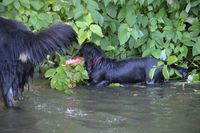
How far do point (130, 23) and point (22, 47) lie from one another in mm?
2661

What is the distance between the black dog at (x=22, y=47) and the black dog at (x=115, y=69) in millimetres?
2006

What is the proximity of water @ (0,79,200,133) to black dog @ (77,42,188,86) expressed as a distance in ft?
0.88

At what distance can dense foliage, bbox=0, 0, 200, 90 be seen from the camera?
7.14m

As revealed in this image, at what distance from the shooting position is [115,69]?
727 cm

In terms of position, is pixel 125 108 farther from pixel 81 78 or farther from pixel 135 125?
pixel 81 78

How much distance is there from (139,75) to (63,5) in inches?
64.6

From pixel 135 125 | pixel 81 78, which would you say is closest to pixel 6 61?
pixel 135 125

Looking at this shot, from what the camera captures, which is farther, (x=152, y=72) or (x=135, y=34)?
(x=135, y=34)

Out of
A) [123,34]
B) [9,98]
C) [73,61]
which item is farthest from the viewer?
[123,34]

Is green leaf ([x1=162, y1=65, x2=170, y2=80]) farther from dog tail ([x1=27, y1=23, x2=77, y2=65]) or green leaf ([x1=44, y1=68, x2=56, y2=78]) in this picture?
dog tail ([x1=27, y1=23, x2=77, y2=65])

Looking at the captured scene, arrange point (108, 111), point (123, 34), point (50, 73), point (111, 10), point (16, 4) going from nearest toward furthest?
point (108, 111)
point (50, 73)
point (16, 4)
point (123, 34)
point (111, 10)

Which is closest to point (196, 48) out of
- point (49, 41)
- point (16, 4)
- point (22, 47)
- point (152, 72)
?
point (152, 72)

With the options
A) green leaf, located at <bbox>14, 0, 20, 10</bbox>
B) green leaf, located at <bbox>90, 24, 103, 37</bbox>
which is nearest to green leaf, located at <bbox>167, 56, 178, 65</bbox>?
green leaf, located at <bbox>90, 24, 103, 37</bbox>

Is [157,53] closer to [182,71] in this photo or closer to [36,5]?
[182,71]
